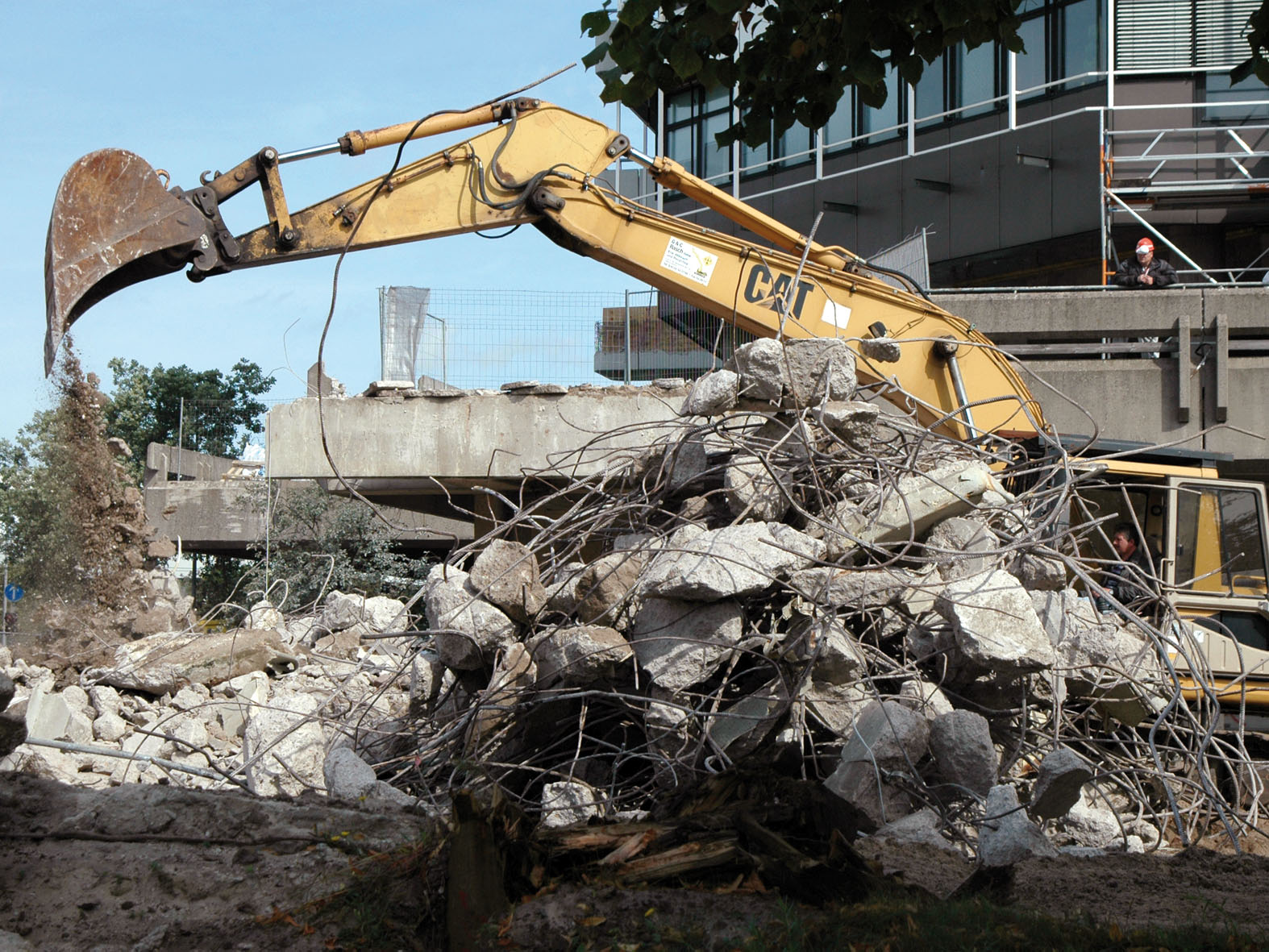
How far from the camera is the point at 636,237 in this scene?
805 cm

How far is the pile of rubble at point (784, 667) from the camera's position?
5.19m

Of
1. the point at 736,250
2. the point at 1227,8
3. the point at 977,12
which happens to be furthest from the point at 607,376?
the point at 1227,8

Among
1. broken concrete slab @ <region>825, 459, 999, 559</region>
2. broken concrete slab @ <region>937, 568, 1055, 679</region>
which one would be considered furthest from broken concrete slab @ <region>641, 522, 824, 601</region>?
broken concrete slab @ <region>937, 568, 1055, 679</region>

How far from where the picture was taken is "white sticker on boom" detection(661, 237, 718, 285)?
26.5ft

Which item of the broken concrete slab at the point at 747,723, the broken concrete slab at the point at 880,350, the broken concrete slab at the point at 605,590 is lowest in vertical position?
the broken concrete slab at the point at 747,723

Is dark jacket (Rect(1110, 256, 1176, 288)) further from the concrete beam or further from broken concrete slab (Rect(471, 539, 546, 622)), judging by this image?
broken concrete slab (Rect(471, 539, 546, 622))

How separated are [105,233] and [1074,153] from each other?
579 inches

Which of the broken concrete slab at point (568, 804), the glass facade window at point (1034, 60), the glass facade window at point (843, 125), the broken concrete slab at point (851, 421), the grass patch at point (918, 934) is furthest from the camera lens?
the glass facade window at point (843, 125)

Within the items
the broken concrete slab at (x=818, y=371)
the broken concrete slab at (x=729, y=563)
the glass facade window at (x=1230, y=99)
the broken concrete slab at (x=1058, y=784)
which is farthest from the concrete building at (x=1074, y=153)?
the broken concrete slab at (x=1058, y=784)

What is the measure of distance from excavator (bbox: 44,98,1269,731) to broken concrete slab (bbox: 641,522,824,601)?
1783 mm

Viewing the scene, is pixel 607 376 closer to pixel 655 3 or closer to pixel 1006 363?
pixel 1006 363

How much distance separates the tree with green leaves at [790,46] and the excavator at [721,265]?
1.72 metres

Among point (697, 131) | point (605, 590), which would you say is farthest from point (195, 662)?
point (697, 131)

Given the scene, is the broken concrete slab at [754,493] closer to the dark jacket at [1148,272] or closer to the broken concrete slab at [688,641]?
the broken concrete slab at [688,641]
